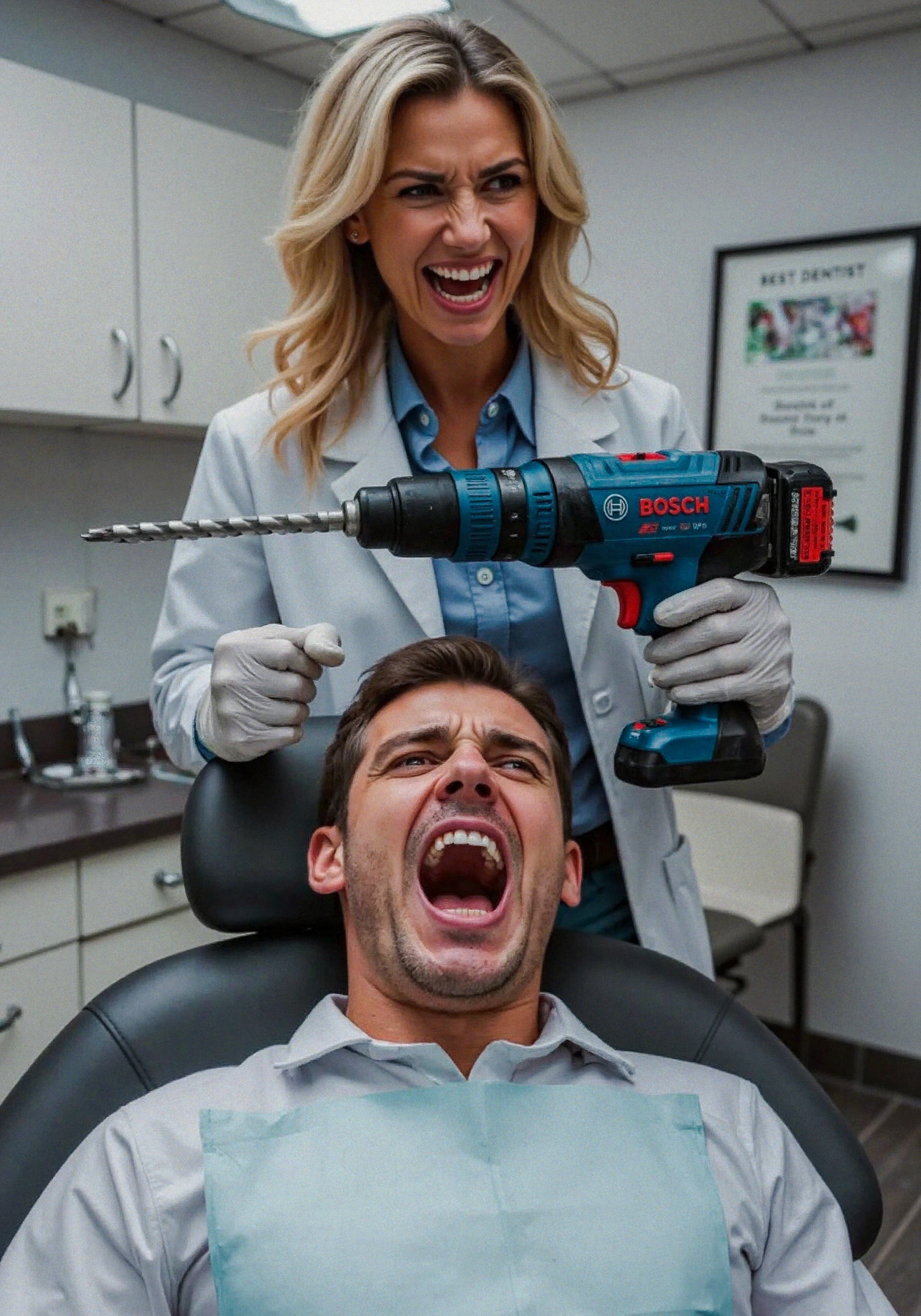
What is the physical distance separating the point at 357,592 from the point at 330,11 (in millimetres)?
1645

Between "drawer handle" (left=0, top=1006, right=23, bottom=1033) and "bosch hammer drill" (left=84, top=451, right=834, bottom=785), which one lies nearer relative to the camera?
"bosch hammer drill" (left=84, top=451, right=834, bottom=785)

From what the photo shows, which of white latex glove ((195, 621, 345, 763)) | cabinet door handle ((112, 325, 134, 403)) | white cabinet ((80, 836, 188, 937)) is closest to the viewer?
white latex glove ((195, 621, 345, 763))

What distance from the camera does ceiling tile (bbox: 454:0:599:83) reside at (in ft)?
8.44

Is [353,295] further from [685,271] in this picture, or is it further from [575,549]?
[685,271]

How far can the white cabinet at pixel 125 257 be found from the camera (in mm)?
2254

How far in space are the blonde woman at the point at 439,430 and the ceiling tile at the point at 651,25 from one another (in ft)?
4.65

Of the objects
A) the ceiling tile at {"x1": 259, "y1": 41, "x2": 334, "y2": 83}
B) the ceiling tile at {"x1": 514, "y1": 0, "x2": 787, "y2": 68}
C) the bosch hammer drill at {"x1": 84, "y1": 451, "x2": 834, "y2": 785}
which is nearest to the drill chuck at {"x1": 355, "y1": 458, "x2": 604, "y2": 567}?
the bosch hammer drill at {"x1": 84, "y1": 451, "x2": 834, "y2": 785}

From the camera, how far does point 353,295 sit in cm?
138

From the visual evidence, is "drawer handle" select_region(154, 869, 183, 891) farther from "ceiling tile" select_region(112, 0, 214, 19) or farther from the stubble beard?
"ceiling tile" select_region(112, 0, 214, 19)

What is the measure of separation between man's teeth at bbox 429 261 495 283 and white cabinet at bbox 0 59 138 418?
1255 millimetres

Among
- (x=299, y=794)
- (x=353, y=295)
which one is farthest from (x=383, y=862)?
(x=353, y=295)

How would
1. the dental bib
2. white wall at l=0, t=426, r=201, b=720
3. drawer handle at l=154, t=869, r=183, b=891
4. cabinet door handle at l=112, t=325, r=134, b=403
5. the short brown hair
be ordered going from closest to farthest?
the dental bib < the short brown hair < drawer handle at l=154, t=869, r=183, b=891 < cabinet door handle at l=112, t=325, r=134, b=403 < white wall at l=0, t=426, r=201, b=720

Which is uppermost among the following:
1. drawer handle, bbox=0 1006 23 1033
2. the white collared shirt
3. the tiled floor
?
the white collared shirt

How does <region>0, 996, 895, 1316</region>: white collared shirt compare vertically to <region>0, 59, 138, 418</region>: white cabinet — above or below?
below
